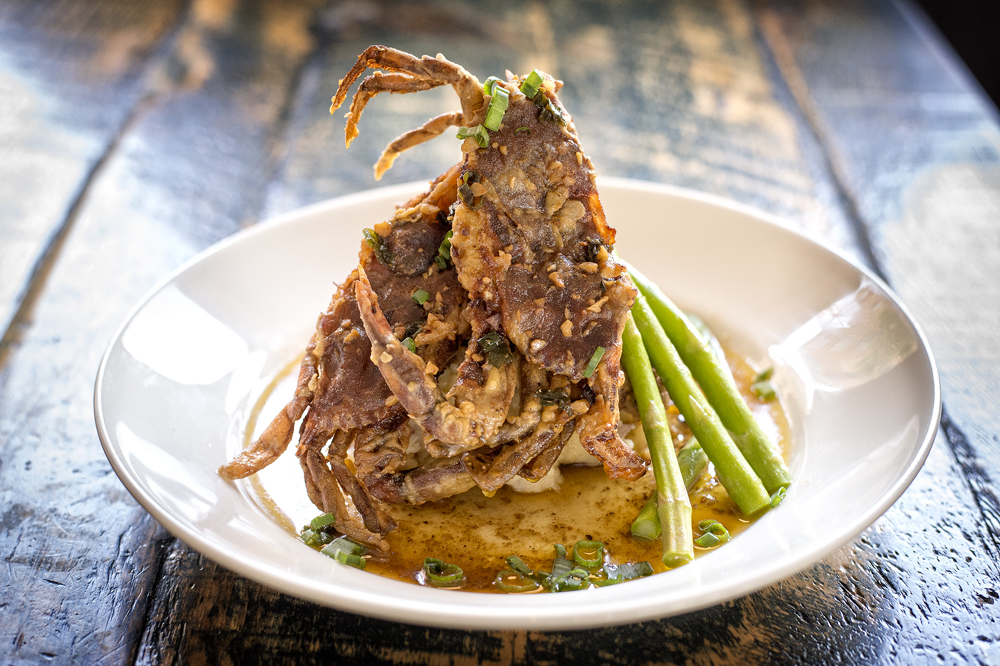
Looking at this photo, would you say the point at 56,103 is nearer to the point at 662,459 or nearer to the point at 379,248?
Result: the point at 379,248

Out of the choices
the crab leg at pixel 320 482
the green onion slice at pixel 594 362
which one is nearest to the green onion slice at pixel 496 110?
the green onion slice at pixel 594 362

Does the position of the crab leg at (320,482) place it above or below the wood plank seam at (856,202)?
above

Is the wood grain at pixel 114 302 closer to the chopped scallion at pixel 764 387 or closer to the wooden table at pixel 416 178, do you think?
the wooden table at pixel 416 178

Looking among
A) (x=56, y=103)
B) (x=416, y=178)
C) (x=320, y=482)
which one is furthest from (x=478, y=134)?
(x=56, y=103)

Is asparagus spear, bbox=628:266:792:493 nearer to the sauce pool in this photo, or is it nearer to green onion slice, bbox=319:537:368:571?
the sauce pool

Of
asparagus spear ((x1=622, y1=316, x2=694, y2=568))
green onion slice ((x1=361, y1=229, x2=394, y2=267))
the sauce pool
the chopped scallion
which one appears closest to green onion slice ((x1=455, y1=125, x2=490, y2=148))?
green onion slice ((x1=361, y1=229, x2=394, y2=267))

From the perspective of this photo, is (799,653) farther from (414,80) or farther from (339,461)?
(414,80)

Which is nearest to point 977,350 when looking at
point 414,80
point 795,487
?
point 795,487

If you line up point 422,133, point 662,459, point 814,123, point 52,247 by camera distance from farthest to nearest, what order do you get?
1. point 814,123
2. point 52,247
3. point 422,133
4. point 662,459
